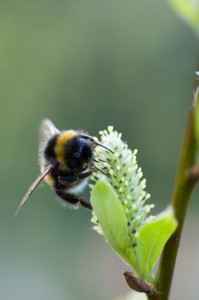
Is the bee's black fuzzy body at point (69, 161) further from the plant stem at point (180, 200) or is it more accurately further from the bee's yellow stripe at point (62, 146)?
the plant stem at point (180, 200)

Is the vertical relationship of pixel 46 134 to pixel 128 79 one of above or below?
below

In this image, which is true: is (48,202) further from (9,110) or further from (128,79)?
(128,79)

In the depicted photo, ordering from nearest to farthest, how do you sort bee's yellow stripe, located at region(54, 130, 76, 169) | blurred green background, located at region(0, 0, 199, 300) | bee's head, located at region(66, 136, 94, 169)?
bee's head, located at region(66, 136, 94, 169), bee's yellow stripe, located at region(54, 130, 76, 169), blurred green background, located at region(0, 0, 199, 300)

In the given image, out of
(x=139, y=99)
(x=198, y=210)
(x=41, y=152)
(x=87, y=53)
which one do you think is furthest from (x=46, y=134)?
(x=87, y=53)

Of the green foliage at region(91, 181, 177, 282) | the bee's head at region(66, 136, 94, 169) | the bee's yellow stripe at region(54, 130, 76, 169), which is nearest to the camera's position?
the green foliage at region(91, 181, 177, 282)

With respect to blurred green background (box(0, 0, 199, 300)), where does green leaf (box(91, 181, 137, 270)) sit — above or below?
below

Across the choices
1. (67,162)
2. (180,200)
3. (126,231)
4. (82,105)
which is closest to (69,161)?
(67,162)

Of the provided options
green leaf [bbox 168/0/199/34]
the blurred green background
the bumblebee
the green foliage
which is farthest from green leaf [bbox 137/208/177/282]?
the blurred green background

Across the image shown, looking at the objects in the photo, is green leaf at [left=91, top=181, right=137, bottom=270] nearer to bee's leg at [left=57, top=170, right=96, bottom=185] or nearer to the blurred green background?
bee's leg at [left=57, top=170, right=96, bottom=185]
